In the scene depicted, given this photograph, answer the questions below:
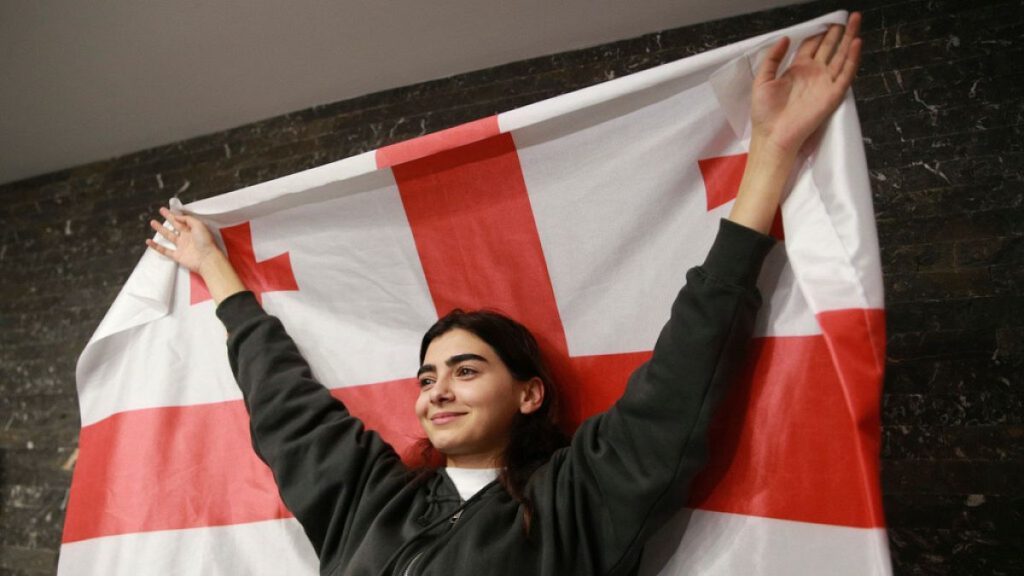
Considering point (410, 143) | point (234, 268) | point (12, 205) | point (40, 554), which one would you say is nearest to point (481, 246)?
point (410, 143)

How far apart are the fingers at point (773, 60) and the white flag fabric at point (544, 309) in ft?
0.07

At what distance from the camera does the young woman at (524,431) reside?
29.8 inches

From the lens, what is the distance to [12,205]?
226 centimetres

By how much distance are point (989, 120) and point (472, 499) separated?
3.77 feet

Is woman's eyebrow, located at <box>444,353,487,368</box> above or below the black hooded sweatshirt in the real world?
above

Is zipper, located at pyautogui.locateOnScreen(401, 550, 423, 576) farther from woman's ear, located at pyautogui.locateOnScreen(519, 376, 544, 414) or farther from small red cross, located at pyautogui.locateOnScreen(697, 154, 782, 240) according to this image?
small red cross, located at pyautogui.locateOnScreen(697, 154, 782, 240)

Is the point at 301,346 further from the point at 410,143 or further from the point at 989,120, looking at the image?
the point at 989,120

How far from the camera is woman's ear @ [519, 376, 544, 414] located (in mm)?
980

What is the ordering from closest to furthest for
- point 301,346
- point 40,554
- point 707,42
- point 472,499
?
point 472,499
point 301,346
point 707,42
point 40,554

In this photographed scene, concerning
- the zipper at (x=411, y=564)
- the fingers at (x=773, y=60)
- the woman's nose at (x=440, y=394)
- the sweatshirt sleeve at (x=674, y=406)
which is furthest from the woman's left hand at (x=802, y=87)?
the zipper at (x=411, y=564)

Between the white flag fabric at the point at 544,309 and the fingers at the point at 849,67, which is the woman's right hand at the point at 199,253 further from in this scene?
the fingers at the point at 849,67

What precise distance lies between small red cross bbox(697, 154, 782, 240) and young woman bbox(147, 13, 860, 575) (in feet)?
0.20

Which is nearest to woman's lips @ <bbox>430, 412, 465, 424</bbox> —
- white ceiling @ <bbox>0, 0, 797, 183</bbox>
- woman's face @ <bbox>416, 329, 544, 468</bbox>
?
woman's face @ <bbox>416, 329, 544, 468</bbox>

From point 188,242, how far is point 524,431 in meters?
0.72
